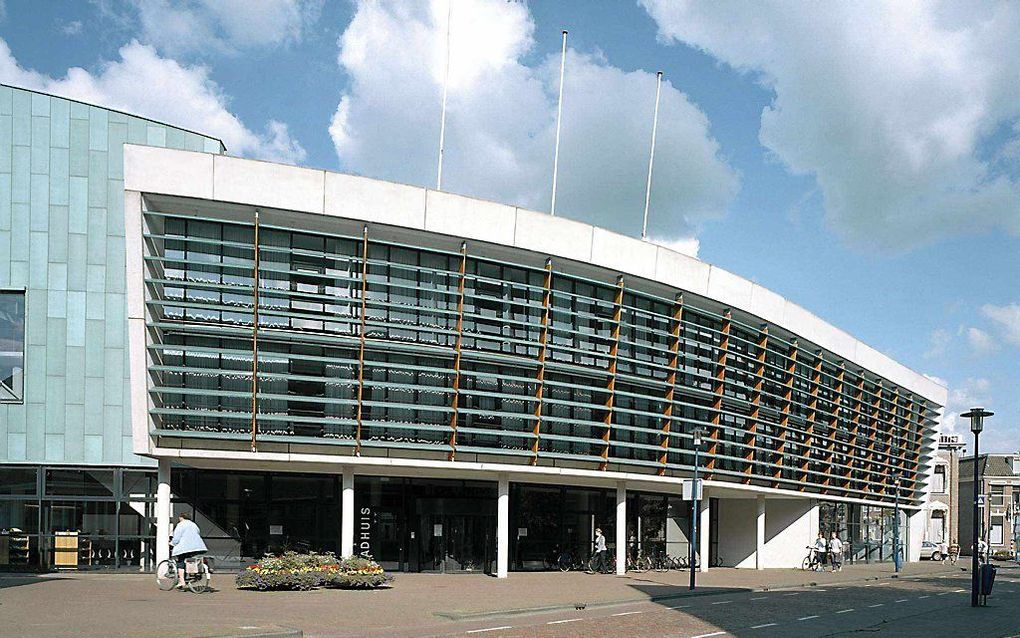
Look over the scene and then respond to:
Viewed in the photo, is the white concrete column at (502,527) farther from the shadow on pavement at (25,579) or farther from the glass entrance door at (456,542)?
the shadow on pavement at (25,579)

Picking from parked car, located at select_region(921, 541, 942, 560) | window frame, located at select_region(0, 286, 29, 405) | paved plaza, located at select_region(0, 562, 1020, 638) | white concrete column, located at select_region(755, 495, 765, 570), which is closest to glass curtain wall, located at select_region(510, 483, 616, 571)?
paved plaza, located at select_region(0, 562, 1020, 638)

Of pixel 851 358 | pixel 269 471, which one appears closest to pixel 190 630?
pixel 269 471

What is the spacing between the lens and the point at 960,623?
22188mm

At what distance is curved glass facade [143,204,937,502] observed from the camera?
31.4m

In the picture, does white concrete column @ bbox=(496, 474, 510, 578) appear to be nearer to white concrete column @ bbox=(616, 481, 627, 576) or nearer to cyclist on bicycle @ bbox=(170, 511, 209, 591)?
white concrete column @ bbox=(616, 481, 627, 576)

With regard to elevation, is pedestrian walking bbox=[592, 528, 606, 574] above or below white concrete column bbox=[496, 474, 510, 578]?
below

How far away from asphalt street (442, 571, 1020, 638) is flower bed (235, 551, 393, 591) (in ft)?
22.9

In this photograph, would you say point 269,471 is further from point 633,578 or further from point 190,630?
point 190,630

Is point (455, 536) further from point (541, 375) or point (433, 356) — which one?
point (433, 356)

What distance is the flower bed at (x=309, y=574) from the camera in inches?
1076

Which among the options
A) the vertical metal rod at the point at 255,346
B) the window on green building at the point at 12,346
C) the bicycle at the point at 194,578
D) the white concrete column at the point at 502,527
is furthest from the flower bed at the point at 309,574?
the window on green building at the point at 12,346

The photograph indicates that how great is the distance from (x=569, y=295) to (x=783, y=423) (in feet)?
46.8

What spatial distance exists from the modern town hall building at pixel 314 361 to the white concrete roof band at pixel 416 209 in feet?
0.23

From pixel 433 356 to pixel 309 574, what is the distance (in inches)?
341
